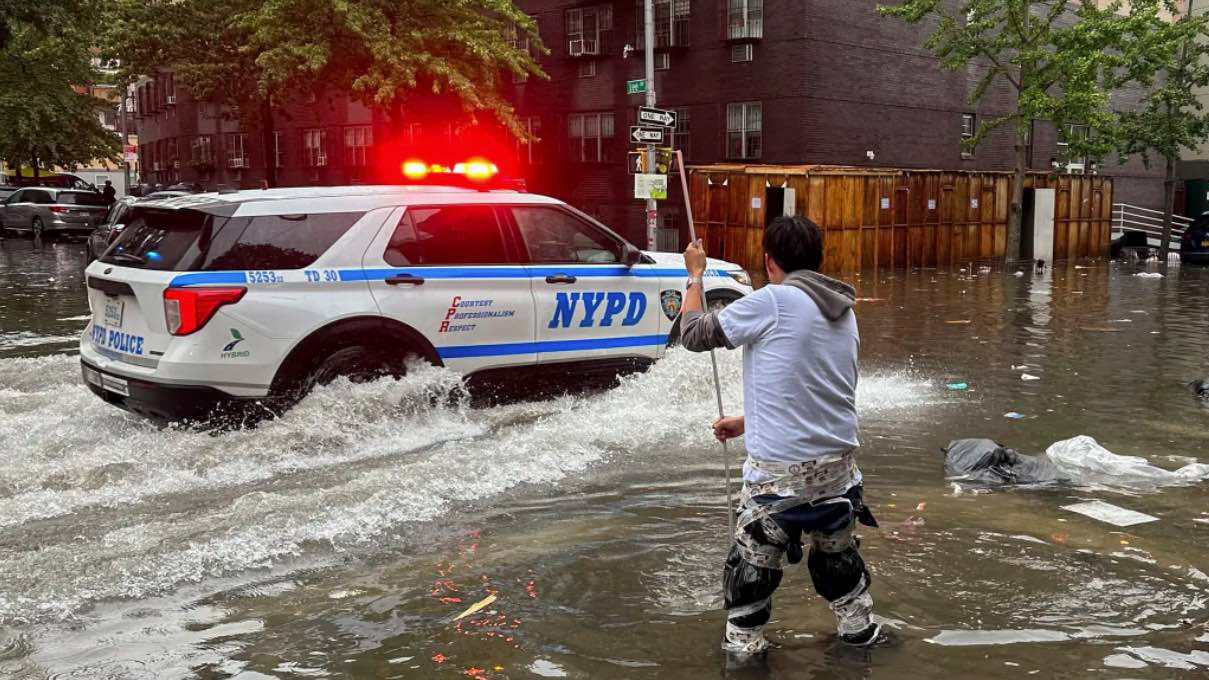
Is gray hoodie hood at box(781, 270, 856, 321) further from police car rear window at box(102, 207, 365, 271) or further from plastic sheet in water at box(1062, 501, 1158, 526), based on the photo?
police car rear window at box(102, 207, 365, 271)

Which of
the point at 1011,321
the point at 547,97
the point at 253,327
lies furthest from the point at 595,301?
the point at 547,97

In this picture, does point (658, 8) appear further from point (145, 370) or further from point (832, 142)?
point (145, 370)

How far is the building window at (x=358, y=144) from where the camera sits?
43906mm

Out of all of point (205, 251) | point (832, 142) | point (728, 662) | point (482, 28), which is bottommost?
point (728, 662)

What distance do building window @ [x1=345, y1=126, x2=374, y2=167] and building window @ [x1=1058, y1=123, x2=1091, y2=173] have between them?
25.1 m

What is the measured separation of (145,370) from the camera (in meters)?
7.23

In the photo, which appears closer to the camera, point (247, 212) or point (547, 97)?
point (247, 212)

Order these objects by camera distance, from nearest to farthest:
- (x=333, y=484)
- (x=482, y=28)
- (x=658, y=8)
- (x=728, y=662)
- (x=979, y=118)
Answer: (x=728, y=662)
(x=333, y=484)
(x=482, y=28)
(x=658, y=8)
(x=979, y=118)

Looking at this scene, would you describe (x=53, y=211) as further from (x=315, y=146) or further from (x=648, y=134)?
(x=648, y=134)

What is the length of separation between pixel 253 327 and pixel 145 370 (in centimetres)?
75

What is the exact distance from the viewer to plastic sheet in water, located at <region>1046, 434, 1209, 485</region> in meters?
6.85

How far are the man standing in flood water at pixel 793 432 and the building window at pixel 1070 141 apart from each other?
27084mm

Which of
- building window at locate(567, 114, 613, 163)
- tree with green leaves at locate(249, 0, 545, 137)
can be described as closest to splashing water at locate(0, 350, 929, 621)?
tree with green leaves at locate(249, 0, 545, 137)

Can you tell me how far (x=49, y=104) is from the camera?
36.0 meters
